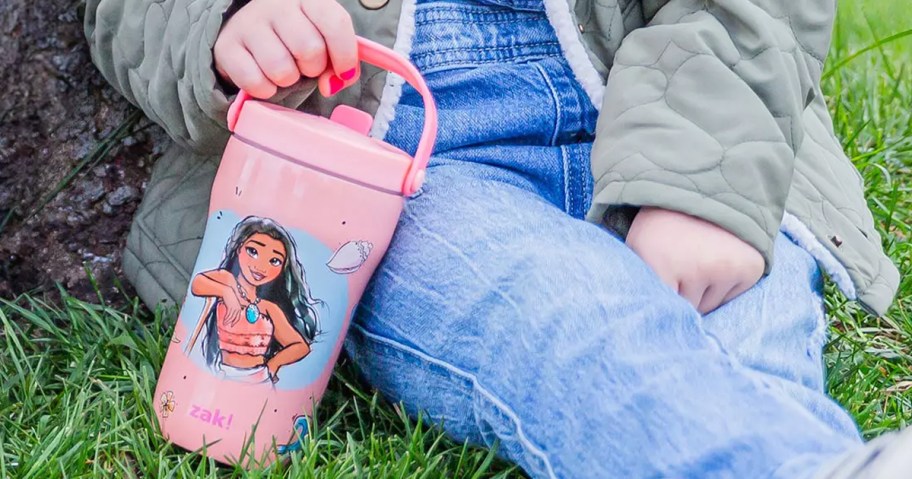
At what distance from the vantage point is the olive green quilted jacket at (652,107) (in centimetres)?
124

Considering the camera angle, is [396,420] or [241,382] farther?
[396,420]

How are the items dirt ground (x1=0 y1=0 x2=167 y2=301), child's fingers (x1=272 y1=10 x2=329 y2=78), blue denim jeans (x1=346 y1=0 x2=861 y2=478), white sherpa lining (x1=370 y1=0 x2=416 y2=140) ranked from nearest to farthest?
blue denim jeans (x1=346 y1=0 x2=861 y2=478), child's fingers (x1=272 y1=10 x2=329 y2=78), white sherpa lining (x1=370 y1=0 x2=416 y2=140), dirt ground (x1=0 y1=0 x2=167 y2=301)

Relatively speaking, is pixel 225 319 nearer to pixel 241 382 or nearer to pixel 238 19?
pixel 241 382

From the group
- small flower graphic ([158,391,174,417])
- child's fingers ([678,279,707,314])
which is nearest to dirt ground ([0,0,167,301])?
small flower graphic ([158,391,174,417])

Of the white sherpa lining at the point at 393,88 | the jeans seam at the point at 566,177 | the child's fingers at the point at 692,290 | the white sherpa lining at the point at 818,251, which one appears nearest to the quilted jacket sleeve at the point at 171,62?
the white sherpa lining at the point at 393,88

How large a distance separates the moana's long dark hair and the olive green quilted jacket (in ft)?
0.50

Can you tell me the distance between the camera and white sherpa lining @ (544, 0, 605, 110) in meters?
1.42

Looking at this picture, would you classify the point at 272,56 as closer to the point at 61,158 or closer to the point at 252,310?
the point at 252,310

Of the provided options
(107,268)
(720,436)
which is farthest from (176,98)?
(720,436)

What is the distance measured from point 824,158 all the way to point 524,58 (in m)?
0.46

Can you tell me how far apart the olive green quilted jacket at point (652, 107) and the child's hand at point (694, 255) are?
0.06ft

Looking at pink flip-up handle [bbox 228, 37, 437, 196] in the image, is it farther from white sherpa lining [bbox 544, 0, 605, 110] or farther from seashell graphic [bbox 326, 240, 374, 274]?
white sherpa lining [bbox 544, 0, 605, 110]

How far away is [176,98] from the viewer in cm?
131

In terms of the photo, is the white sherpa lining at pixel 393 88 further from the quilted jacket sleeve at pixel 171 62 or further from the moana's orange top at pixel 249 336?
the moana's orange top at pixel 249 336
